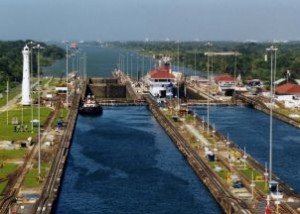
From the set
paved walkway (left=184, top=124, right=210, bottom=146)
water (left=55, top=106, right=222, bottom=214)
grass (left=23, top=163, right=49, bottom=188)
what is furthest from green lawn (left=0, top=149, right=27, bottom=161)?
paved walkway (left=184, top=124, right=210, bottom=146)

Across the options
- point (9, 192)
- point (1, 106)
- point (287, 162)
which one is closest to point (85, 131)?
point (1, 106)

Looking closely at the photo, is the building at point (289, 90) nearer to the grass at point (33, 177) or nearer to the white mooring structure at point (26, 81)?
the white mooring structure at point (26, 81)

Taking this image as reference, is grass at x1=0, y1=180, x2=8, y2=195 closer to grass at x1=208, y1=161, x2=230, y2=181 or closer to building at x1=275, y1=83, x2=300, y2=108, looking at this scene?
grass at x1=208, y1=161, x2=230, y2=181

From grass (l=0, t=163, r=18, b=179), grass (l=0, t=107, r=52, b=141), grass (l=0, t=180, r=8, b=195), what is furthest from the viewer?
grass (l=0, t=107, r=52, b=141)

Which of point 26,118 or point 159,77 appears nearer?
point 26,118

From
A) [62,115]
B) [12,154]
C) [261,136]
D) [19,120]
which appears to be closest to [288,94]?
[261,136]

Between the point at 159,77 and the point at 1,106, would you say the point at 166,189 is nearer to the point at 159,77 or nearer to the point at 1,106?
the point at 1,106

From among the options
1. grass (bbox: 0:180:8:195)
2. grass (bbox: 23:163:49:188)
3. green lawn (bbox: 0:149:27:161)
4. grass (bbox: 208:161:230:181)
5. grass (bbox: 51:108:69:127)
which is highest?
grass (bbox: 51:108:69:127)

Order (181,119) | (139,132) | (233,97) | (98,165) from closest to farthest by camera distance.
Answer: (98,165)
(139,132)
(181,119)
(233,97)
